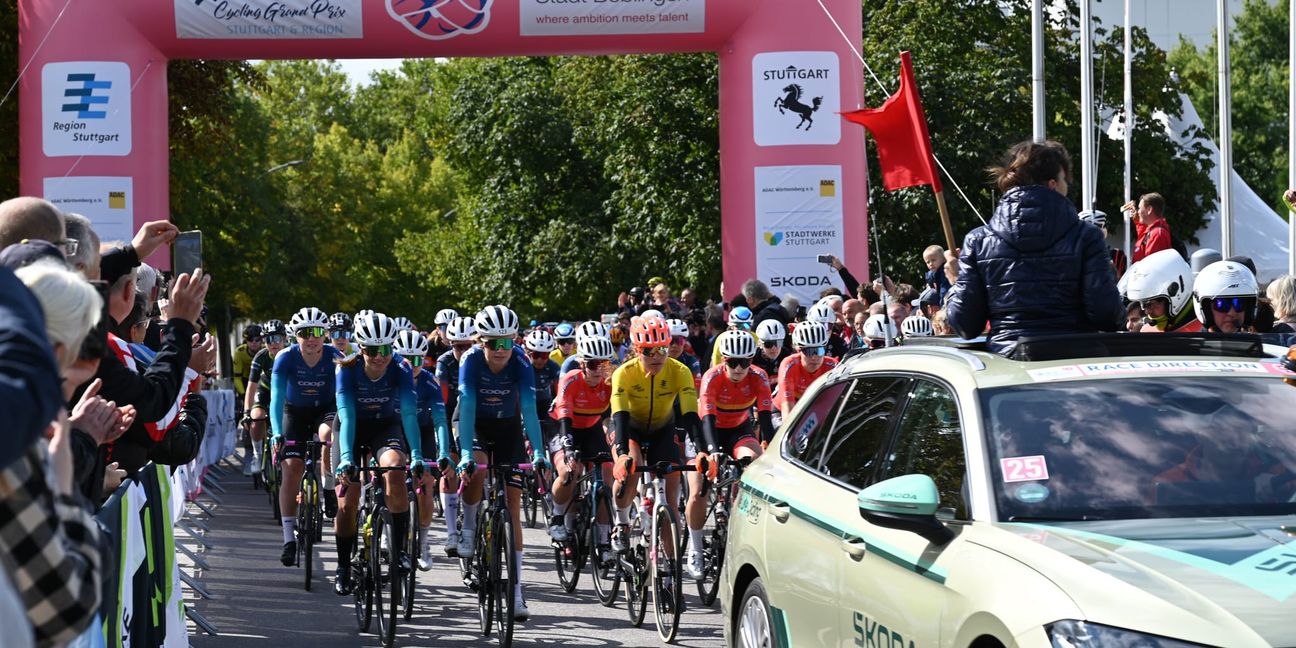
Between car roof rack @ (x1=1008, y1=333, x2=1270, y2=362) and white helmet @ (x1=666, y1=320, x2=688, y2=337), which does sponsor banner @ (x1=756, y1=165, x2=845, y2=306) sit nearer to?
white helmet @ (x1=666, y1=320, x2=688, y2=337)

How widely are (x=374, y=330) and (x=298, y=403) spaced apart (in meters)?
2.53

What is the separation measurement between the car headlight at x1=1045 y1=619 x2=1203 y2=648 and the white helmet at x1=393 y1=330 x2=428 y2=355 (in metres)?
8.71

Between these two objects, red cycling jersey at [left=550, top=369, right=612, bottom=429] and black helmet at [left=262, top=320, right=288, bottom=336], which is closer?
red cycling jersey at [left=550, top=369, right=612, bottom=429]

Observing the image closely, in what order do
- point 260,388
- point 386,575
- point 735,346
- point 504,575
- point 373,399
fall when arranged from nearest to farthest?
point 504,575
point 386,575
point 373,399
point 735,346
point 260,388

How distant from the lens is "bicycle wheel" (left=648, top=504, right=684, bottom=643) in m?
10.3

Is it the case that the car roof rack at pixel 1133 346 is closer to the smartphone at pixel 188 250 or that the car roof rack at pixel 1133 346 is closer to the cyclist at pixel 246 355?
the smartphone at pixel 188 250

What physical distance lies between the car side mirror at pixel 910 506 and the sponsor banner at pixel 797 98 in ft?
49.3

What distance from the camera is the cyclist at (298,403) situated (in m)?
13.6

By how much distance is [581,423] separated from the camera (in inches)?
507

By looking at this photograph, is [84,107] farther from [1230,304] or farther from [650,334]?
[1230,304]

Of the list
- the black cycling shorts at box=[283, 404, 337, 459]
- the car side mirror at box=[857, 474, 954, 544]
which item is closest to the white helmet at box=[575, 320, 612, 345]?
the black cycling shorts at box=[283, 404, 337, 459]

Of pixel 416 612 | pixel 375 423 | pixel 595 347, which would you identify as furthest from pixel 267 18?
pixel 416 612

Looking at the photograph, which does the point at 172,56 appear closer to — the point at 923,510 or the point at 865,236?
the point at 865,236

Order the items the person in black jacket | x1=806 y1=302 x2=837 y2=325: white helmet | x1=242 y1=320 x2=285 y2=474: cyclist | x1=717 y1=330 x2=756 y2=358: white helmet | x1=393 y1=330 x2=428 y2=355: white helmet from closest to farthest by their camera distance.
Result: the person in black jacket < x1=717 y1=330 x2=756 y2=358: white helmet < x1=393 y1=330 x2=428 y2=355: white helmet < x1=806 y1=302 x2=837 y2=325: white helmet < x1=242 y1=320 x2=285 y2=474: cyclist
